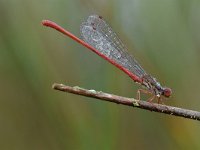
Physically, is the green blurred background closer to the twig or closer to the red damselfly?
the red damselfly

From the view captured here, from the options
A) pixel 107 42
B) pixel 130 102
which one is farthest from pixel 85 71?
pixel 130 102

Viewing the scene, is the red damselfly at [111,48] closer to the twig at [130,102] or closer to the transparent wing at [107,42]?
the transparent wing at [107,42]

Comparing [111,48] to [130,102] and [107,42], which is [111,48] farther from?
[130,102]

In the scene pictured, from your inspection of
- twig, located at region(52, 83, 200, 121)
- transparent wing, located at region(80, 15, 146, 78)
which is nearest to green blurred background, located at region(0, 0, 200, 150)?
transparent wing, located at region(80, 15, 146, 78)

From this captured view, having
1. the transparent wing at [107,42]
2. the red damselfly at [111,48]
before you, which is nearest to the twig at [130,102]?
the red damselfly at [111,48]

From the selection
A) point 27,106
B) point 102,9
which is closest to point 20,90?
point 27,106

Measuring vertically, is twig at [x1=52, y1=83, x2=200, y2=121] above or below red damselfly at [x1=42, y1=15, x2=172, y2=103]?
below
